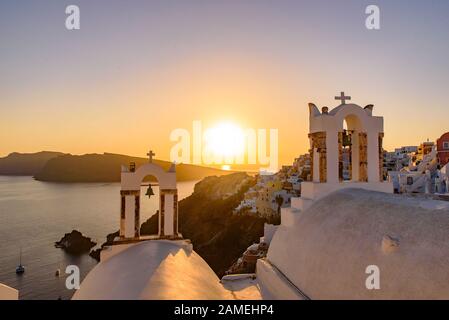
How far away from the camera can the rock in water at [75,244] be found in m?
51.4

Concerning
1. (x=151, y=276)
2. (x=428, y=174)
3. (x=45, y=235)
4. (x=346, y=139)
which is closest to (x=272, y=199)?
(x=428, y=174)

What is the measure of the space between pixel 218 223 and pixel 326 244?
48786 mm

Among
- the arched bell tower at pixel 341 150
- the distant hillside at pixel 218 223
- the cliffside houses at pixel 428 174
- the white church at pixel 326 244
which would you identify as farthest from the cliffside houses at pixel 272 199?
the white church at pixel 326 244

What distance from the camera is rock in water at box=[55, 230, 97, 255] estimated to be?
5144cm

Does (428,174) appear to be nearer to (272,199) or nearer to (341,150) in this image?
(272,199)

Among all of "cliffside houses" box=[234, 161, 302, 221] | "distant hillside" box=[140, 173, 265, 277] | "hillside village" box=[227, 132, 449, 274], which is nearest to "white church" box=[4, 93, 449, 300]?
"hillside village" box=[227, 132, 449, 274]

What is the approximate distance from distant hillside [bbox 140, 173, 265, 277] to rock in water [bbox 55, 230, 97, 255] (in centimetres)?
995

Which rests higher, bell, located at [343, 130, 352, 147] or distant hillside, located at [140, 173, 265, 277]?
bell, located at [343, 130, 352, 147]

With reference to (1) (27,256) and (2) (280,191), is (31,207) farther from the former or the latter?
(2) (280,191)

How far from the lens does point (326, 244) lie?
5895mm

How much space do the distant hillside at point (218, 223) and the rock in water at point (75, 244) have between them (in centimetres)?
995

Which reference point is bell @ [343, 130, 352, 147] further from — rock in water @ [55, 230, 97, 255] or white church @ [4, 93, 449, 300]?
rock in water @ [55, 230, 97, 255]

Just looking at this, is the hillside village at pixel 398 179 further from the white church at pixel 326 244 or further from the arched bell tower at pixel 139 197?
the arched bell tower at pixel 139 197
